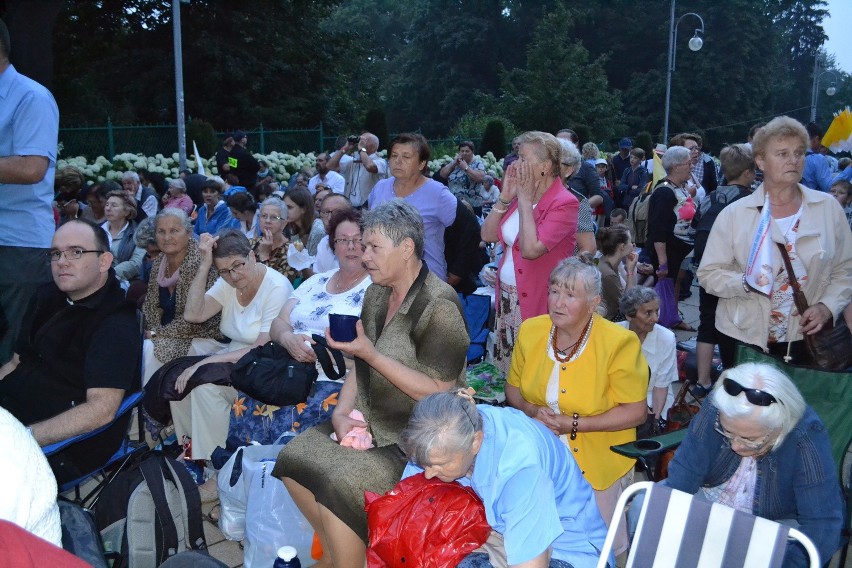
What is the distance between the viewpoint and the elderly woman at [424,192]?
189 inches

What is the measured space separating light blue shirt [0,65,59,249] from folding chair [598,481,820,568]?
286 centimetres

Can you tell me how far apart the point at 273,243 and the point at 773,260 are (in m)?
3.13

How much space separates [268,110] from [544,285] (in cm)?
2298

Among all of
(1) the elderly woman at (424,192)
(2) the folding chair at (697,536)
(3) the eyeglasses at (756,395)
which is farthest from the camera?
(1) the elderly woman at (424,192)

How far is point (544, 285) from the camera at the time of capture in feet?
13.0

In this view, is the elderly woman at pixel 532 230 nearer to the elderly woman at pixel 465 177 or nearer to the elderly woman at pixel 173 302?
the elderly woman at pixel 173 302

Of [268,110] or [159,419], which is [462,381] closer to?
[159,419]

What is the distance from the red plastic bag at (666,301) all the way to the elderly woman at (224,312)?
11.1 ft

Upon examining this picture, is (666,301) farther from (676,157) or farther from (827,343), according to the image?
(827,343)

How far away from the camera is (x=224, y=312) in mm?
4344

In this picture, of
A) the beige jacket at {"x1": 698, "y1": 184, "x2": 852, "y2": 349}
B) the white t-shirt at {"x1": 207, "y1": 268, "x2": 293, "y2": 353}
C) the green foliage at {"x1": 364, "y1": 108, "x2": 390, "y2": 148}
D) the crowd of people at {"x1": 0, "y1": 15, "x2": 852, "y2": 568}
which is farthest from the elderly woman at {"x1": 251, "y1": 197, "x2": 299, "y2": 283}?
the green foliage at {"x1": 364, "y1": 108, "x2": 390, "y2": 148}

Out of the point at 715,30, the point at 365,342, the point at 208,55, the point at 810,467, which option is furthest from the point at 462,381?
the point at 715,30

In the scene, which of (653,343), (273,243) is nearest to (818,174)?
(653,343)

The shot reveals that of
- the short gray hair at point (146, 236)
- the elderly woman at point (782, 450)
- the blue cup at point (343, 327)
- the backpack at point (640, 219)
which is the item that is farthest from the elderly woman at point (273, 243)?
the backpack at point (640, 219)
